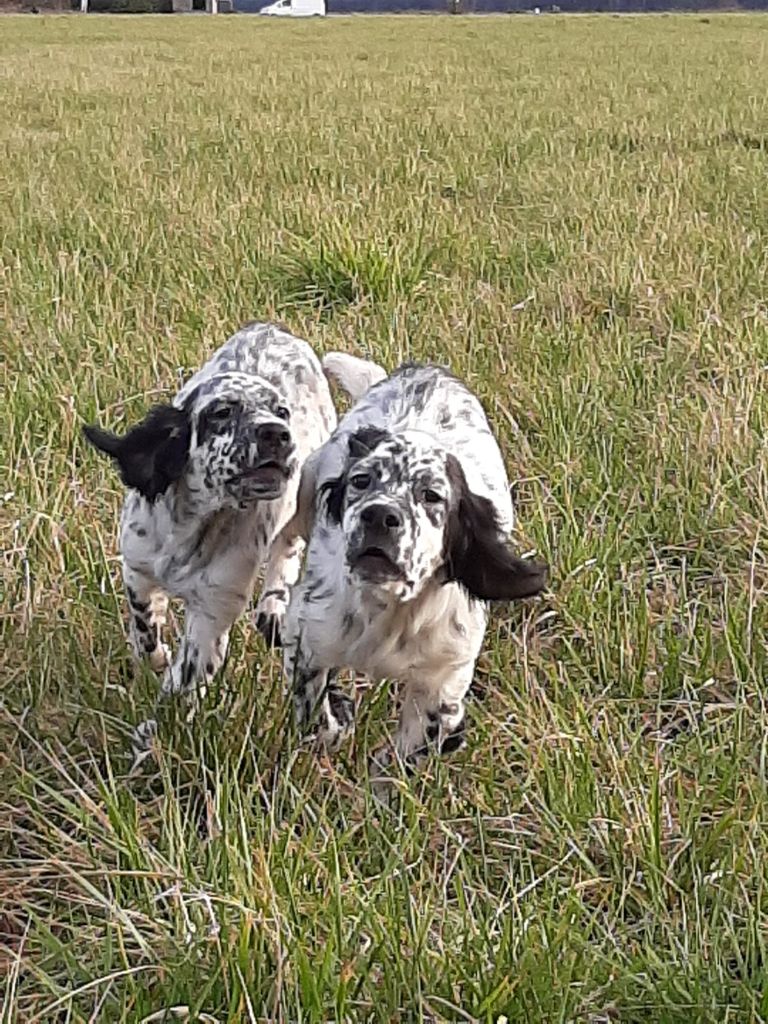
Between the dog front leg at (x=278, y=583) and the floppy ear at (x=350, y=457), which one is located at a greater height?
the floppy ear at (x=350, y=457)

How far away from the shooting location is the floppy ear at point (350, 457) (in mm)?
2568

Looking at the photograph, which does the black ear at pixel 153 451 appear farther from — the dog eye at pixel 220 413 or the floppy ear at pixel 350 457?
the floppy ear at pixel 350 457

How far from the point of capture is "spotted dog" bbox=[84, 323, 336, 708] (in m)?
2.64

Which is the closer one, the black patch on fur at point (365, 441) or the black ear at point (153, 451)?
the black patch on fur at point (365, 441)

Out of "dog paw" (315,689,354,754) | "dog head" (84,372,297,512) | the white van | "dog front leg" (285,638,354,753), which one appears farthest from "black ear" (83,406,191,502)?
the white van

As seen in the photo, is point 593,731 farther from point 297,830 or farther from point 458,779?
point 297,830

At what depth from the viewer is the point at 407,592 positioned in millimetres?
2389

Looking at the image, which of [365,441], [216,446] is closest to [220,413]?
[216,446]

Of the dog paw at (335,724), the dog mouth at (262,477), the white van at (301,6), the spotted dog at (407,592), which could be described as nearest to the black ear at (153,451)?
the dog mouth at (262,477)

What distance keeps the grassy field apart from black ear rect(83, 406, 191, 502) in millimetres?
378

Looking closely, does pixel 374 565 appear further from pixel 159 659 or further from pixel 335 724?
pixel 159 659

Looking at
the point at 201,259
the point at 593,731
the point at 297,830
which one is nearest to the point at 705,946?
the point at 593,731

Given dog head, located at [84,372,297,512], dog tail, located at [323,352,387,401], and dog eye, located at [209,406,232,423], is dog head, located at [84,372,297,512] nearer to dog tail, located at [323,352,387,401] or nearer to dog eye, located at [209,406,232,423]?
dog eye, located at [209,406,232,423]

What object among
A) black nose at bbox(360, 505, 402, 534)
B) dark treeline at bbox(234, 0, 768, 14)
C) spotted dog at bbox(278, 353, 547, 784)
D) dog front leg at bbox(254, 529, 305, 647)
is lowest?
dark treeline at bbox(234, 0, 768, 14)
